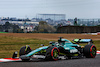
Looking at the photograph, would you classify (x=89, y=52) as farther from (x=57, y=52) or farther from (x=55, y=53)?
(x=55, y=53)

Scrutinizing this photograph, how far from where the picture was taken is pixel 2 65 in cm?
1003

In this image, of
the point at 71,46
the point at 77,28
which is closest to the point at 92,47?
the point at 71,46

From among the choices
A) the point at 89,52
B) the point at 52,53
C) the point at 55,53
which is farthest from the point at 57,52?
the point at 89,52

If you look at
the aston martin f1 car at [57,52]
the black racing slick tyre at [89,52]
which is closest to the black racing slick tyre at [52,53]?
the aston martin f1 car at [57,52]

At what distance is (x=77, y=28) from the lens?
56.4 meters

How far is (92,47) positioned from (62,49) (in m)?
1.71

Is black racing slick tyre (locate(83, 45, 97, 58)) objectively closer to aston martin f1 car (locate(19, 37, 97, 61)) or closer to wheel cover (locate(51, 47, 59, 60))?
aston martin f1 car (locate(19, 37, 97, 61))

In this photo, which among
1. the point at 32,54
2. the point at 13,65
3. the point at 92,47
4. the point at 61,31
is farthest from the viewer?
the point at 61,31

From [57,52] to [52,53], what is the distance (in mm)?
460

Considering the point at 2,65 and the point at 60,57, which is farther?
the point at 60,57

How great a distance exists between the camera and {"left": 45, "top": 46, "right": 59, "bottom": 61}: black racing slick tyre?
1134 cm

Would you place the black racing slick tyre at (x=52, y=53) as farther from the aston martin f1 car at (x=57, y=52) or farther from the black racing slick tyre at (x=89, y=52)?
the black racing slick tyre at (x=89, y=52)

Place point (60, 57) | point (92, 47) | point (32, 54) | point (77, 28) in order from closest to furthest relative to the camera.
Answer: point (32, 54)
point (60, 57)
point (92, 47)
point (77, 28)

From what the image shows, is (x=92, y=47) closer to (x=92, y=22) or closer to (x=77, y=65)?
(x=77, y=65)
